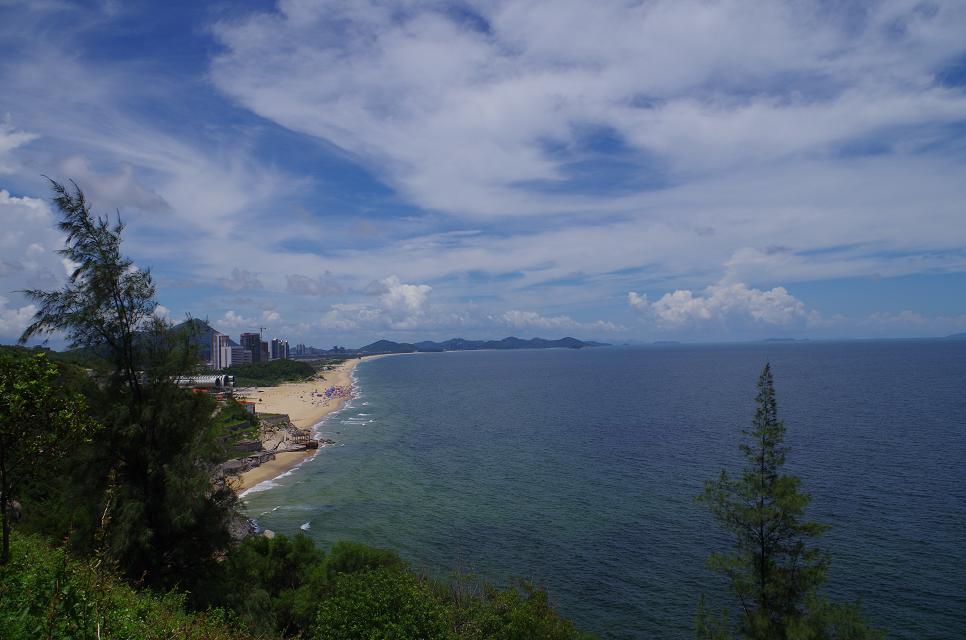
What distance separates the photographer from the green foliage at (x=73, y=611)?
297 inches

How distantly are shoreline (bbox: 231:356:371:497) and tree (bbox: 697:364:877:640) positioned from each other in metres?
23.7

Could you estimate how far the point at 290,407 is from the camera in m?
120

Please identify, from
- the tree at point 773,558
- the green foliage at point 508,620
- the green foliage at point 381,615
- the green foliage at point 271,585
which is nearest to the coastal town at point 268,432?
the green foliage at point 271,585

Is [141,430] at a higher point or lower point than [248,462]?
higher

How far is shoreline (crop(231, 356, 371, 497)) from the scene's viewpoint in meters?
58.9

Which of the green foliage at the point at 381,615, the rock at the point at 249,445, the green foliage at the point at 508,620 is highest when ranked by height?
the green foliage at the point at 381,615

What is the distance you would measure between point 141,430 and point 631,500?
3899 cm

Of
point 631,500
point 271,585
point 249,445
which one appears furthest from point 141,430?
point 249,445

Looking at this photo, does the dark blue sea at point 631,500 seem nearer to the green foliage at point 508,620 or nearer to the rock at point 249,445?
the green foliage at point 508,620

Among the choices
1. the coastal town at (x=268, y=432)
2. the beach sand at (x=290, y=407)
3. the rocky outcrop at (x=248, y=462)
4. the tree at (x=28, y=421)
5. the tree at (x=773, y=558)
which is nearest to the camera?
the tree at (x=28, y=421)

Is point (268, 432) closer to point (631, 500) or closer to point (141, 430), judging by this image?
point (631, 500)

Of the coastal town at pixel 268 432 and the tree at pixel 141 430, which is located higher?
the tree at pixel 141 430

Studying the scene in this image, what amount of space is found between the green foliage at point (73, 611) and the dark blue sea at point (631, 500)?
76.4ft

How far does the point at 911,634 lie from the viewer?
25.5 m
